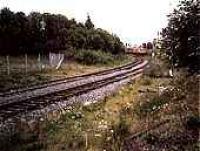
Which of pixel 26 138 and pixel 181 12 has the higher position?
pixel 181 12

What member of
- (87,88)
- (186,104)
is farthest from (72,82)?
(186,104)

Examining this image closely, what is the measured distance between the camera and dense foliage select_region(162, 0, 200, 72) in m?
12.3

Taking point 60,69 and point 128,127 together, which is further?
point 60,69

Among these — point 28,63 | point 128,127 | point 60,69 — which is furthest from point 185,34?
point 28,63

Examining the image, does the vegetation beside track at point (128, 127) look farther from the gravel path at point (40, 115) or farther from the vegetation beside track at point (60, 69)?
the vegetation beside track at point (60, 69)

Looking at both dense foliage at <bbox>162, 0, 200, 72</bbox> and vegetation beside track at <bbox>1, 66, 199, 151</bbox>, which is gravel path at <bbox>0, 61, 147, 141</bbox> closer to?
vegetation beside track at <bbox>1, 66, 199, 151</bbox>

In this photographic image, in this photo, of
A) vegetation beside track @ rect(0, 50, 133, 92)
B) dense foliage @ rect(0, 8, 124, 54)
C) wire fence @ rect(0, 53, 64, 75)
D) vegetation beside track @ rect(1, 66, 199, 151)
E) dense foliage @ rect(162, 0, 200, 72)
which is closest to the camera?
vegetation beside track @ rect(1, 66, 199, 151)

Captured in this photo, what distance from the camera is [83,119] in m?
14.5

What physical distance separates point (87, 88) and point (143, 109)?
10545mm

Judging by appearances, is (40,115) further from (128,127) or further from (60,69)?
(60,69)

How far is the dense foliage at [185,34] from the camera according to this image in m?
12.3

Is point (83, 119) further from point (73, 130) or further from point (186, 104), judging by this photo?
point (186, 104)

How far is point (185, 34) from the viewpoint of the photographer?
12734 mm

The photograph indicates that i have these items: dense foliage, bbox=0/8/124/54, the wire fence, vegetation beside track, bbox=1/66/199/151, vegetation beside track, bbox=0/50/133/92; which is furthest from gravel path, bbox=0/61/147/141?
dense foliage, bbox=0/8/124/54
